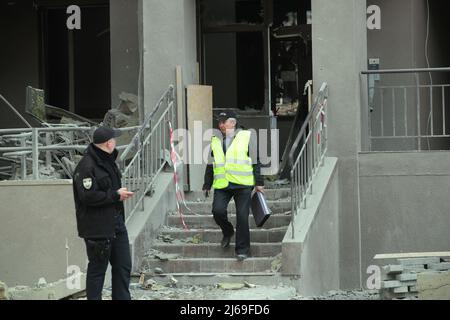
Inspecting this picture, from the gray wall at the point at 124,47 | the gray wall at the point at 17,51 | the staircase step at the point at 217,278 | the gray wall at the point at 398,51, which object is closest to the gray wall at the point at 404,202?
the gray wall at the point at 398,51

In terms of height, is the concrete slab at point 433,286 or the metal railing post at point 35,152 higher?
the metal railing post at point 35,152

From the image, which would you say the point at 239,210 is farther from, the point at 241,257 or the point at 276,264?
the point at 276,264

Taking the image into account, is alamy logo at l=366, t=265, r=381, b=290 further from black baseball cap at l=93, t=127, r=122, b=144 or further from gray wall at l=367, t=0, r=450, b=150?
black baseball cap at l=93, t=127, r=122, b=144

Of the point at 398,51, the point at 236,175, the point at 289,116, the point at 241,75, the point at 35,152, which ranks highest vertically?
the point at 398,51

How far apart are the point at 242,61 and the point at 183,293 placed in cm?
640

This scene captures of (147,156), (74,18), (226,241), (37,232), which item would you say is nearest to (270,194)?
(226,241)

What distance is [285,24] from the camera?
15.6 metres

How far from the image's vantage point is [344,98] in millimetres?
12461

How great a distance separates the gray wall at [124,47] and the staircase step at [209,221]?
3.20m

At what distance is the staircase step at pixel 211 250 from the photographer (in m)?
11.1

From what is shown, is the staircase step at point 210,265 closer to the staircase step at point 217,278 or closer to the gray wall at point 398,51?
the staircase step at point 217,278

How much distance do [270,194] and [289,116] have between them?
3.40 meters
